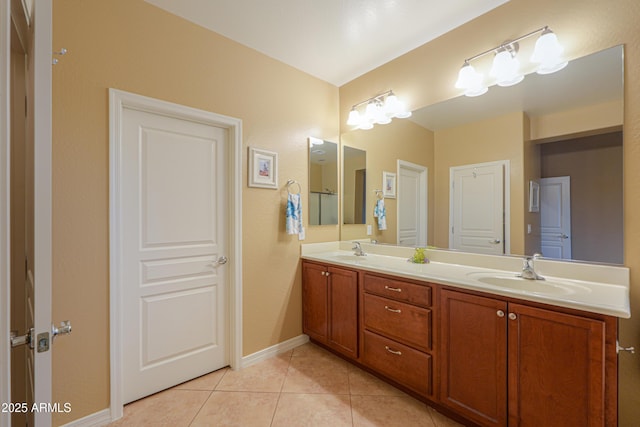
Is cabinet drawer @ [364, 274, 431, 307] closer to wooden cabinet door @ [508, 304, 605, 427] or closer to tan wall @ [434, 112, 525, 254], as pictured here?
wooden cabinet door @ [508, 304, 605, 427]

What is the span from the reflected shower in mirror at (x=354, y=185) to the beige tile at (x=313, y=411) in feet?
5.15

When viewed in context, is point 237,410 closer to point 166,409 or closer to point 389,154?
point 166,409

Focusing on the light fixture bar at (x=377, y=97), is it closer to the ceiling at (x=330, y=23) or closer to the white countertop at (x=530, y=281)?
the ceiling at (x=330, y=23)

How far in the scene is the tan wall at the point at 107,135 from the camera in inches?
61.4

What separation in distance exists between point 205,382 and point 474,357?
1825mm

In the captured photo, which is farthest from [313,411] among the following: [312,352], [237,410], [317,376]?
[312,352]

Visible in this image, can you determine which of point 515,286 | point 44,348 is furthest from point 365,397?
point 44,348

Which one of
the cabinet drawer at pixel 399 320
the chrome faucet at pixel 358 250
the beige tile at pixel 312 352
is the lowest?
the beige tile at pixel 312 352

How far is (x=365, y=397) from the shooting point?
1889 millimetres

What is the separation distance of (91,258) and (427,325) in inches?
79.6

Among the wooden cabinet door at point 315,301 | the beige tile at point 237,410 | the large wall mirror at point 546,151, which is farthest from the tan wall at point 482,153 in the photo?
the beige tile at point 237,410

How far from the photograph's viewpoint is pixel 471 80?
1956mm
